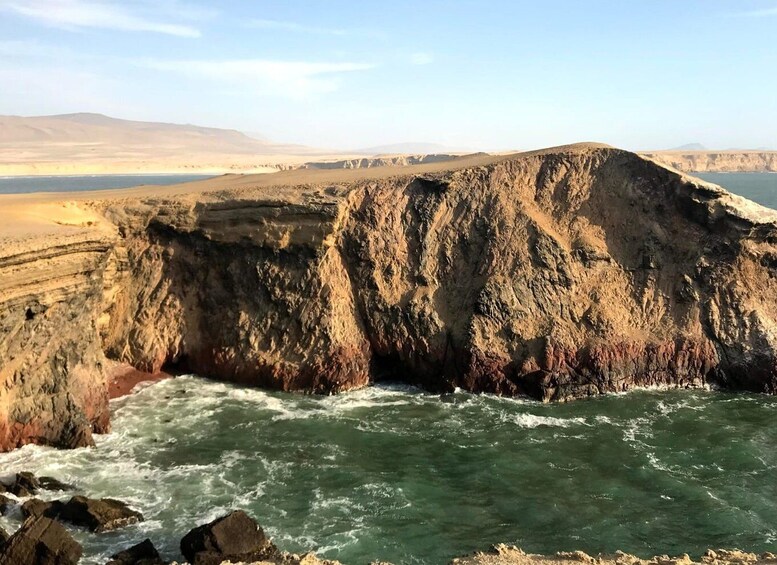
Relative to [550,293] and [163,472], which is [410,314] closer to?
[550,293]

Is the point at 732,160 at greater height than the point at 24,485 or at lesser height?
greater

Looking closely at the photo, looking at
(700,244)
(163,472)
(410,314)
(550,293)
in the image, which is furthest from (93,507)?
(700,244)

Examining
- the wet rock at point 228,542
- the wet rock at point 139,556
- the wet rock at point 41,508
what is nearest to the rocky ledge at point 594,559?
the wet rock at point 228,542

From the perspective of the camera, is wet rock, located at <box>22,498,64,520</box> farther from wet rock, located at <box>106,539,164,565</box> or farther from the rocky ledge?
the rocky ledge

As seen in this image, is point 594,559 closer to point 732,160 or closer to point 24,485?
point 24,485

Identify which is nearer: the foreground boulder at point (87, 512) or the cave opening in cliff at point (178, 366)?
the foreground boulder at point (87, 512)

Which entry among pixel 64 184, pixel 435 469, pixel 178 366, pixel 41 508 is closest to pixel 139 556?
pixel 41 508

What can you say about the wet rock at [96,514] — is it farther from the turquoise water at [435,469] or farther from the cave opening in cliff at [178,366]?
the cave opening in cliff at [178,366]

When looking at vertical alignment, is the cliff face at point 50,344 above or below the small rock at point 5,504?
above
